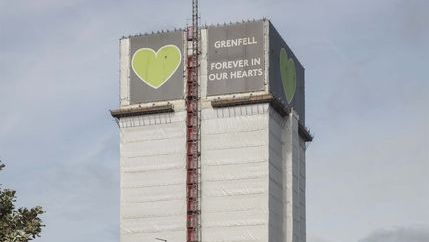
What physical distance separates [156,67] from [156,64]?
62cm

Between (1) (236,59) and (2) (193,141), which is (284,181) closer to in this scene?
(2) (193,141)

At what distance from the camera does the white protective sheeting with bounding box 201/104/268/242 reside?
16150 centimetres

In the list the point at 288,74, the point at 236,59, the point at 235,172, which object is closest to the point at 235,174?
the point at 235,172

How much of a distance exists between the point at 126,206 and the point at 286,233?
2934 cm

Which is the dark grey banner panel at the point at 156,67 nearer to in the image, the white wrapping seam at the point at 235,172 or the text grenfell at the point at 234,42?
the text grenfell at the point at 234,42

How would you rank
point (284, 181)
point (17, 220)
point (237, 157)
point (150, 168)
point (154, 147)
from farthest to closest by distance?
point (284, 181), point (154, 147), point (150, 168), point (237, 157), point (17, 220)

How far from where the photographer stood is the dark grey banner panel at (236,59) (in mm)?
166625

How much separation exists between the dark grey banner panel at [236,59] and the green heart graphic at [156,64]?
734cm

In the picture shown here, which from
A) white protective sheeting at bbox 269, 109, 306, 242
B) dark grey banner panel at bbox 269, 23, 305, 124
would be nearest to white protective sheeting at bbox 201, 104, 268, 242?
white protective sheeting at bbox 269, 109, 306, 242

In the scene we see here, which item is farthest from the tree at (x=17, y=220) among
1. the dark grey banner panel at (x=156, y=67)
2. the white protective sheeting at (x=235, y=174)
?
the dark grey banner panel at (x=156, y=67)

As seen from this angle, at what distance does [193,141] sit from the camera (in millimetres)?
168625

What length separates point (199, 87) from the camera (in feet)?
560

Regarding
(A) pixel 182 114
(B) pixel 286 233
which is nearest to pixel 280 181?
(B) pixel 286 233

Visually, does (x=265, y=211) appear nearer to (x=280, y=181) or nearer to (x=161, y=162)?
(x=280, y=181)
